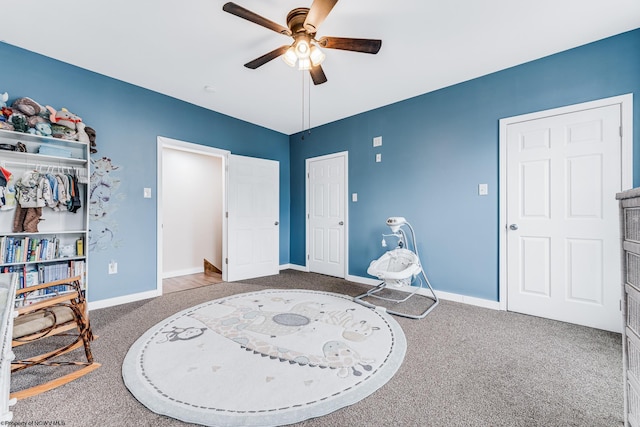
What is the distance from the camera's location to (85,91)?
9.57 ft

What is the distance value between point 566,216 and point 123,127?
4.87 meters

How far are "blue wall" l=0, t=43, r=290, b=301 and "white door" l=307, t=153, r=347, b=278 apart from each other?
1899 mm

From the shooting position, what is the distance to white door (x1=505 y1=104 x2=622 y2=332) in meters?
2.41

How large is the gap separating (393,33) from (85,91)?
325cm

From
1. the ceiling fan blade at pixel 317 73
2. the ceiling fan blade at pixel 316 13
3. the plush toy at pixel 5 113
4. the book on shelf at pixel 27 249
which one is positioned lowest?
the book on shelf at pixel 27 249

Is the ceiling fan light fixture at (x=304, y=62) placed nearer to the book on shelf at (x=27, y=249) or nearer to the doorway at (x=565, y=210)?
the doorway at (x=565, y=210)

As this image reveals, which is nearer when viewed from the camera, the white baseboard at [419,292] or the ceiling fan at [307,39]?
the ceiling fan at [307,39]

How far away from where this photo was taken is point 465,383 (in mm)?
1693

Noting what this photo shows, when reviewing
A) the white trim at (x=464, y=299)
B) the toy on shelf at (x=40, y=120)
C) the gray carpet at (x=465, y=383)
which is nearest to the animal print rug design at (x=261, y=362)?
the gray carpet at (x=465, y=383)

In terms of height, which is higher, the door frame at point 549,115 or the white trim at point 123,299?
the door frame at point 549,115

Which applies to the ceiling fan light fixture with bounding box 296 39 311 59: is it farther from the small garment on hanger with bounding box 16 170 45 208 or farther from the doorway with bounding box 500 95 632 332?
the small garment on hanger with bounding box 16 170 45 208

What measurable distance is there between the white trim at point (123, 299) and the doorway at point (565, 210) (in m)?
4.14

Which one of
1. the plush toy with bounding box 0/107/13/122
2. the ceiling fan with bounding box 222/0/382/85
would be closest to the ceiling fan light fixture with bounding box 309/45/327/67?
the ceiling fan with bounding box 222/0/382/85

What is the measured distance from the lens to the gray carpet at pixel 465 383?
1.41m
